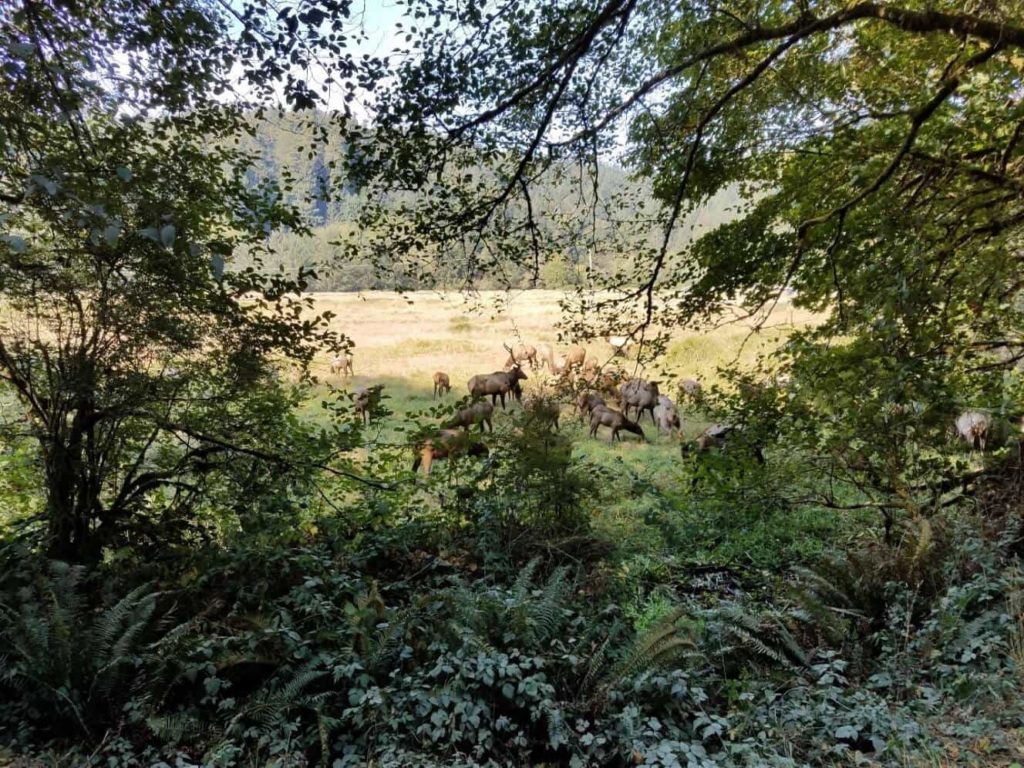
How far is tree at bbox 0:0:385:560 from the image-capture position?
364 centimetres

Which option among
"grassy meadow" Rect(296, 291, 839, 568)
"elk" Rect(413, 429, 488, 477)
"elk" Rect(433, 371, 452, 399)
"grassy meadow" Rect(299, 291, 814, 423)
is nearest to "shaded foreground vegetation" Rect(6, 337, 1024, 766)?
"elk" Rect(413, 429, 488, 477)

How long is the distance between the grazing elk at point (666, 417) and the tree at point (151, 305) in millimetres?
12488

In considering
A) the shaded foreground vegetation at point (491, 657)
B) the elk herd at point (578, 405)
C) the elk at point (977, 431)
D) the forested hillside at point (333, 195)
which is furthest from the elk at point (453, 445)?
the elk at point (977, 431)

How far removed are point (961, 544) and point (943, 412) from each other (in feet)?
4.31

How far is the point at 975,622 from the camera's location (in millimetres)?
3594

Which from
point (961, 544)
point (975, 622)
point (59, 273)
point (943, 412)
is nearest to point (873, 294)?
point (943, 412)

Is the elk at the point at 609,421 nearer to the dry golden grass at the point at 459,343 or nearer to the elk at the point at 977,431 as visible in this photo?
the dry golden grass at the point at 459,343

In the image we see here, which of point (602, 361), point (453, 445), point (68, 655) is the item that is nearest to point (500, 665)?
point (68, 655)

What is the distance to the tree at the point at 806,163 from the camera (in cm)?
470

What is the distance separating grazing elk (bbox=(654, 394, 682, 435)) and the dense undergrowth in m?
10.7

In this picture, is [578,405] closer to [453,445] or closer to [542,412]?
[542,412]

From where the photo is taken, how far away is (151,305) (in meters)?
4.80

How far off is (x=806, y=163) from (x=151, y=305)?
7174 millimetres

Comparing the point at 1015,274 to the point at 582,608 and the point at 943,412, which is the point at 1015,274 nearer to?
the point at 943,412
